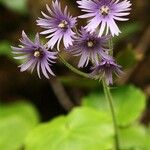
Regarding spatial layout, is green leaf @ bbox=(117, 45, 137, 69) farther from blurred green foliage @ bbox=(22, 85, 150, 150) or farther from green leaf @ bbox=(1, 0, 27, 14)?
green leaf @ bbox=(1, 0, 27, 14)

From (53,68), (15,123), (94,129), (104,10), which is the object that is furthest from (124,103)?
(104,10)

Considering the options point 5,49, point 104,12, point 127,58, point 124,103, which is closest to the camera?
point 104,12

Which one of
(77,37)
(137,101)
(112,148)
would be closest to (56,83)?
(137,101)

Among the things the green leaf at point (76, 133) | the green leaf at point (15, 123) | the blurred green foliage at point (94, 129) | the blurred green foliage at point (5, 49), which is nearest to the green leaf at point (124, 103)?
the blurred green foliage at point (94, 129)

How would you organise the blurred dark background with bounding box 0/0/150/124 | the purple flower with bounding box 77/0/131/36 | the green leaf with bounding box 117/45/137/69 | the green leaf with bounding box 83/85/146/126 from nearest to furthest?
the purple flower with bounding box 77/0/131/36
the green leaf with bounding box 117/45/137/69
the green leaf with bounding box 83/85/146/126
the blurred dark background with bounding box 0/0/150/124

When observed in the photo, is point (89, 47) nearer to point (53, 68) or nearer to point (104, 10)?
point (104, 10)

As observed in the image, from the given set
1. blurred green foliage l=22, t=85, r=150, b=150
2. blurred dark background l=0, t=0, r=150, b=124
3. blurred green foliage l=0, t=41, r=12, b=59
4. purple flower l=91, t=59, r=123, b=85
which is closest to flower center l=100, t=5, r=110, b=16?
purple flower l=91, t=59, r=123, b=85

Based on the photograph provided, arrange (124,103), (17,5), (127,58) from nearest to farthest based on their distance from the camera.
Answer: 1. (127,58)
2. (124,103)
3. (17,5)
